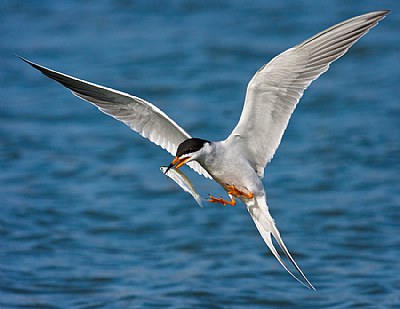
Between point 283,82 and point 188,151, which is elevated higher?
point 283,82

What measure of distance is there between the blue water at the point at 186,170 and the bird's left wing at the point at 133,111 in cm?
242

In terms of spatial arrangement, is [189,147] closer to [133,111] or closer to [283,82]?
[133,111]

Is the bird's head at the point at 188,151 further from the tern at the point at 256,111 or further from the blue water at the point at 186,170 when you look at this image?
the blue water at the point at 186,170

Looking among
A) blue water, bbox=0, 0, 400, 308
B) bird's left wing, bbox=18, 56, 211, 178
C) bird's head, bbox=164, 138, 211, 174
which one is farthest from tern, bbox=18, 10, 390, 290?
blue water, bbox=0, 0, 400, 308

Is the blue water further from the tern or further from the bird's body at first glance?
the bird's body

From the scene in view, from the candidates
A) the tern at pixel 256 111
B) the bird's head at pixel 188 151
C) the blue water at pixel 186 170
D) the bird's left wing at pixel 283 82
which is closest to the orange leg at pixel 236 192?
the tern at pixel 256 111

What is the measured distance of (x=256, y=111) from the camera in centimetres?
747

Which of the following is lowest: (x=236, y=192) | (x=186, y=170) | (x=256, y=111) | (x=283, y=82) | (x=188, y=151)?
(x=236, y=192)

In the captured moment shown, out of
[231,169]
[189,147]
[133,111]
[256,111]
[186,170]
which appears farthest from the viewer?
[186,170]

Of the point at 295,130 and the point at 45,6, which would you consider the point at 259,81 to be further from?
the point at 45,6

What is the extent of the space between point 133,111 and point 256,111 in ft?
3.17

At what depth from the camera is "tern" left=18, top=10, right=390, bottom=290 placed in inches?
288

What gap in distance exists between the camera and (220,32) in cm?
1789

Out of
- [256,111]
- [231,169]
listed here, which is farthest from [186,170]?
[231,169]
